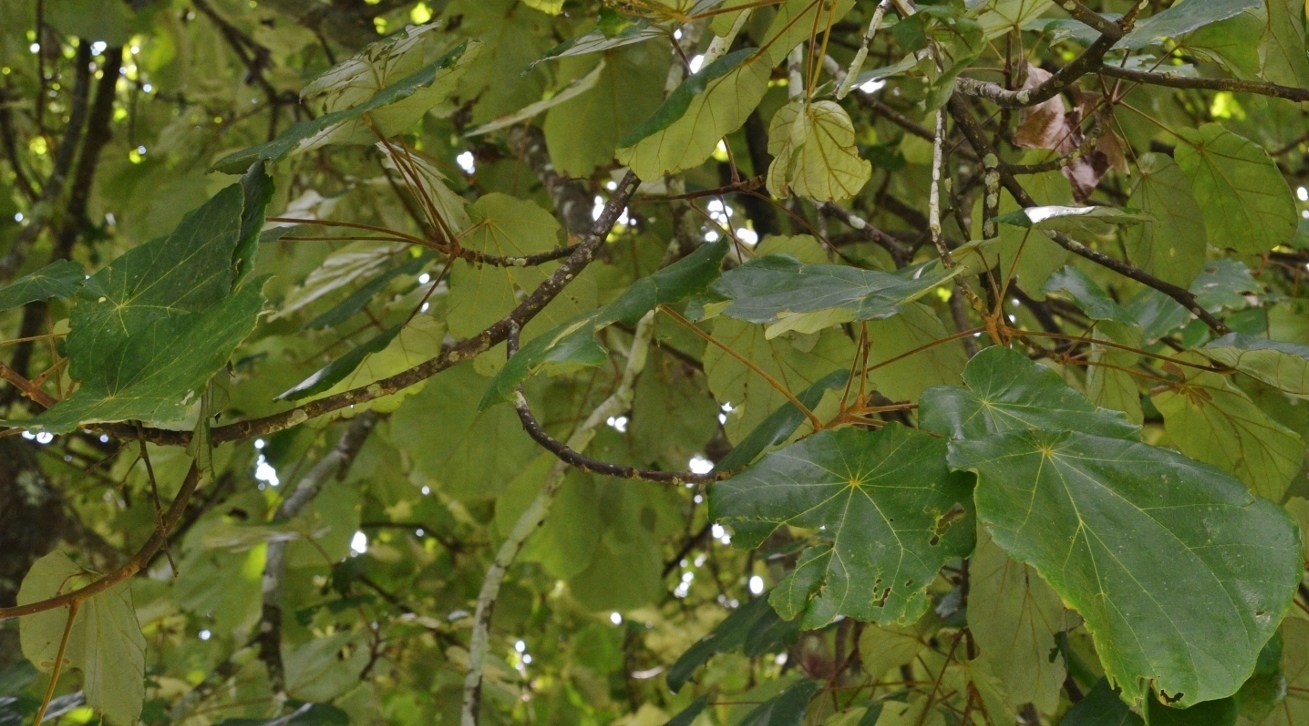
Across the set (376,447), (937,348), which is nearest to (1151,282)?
(937,348)

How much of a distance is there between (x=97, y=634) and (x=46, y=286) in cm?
36

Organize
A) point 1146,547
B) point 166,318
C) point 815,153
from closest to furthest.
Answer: point 1146,547 → point 166,318 → point 815,153

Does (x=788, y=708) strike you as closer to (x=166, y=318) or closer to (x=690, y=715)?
(x=690, y=715)

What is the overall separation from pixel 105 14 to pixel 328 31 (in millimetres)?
781

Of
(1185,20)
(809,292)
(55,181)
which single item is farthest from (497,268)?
(55,181)

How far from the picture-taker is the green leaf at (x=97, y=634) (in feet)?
3.24

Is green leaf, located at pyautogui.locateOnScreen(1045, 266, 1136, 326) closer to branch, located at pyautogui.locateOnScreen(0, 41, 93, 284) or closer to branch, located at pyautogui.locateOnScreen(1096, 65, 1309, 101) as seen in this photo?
branch, located at pyautogui.locateOnScreen(1096, 65, 1309, 101)

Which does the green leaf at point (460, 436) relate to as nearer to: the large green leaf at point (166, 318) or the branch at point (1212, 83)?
the large green leaf at point (166, 318)

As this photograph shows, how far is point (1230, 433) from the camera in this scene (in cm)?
105

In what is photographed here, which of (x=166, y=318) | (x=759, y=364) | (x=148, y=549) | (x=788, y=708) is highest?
(x=166, y=318)

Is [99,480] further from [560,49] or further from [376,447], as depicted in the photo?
[560,49]

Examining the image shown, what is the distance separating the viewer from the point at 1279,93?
2.87ft

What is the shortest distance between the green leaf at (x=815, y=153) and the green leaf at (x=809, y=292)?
13 centimetres

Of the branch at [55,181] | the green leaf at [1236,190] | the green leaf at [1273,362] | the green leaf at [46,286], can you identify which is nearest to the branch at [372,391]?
the green leaf at [46,286]
